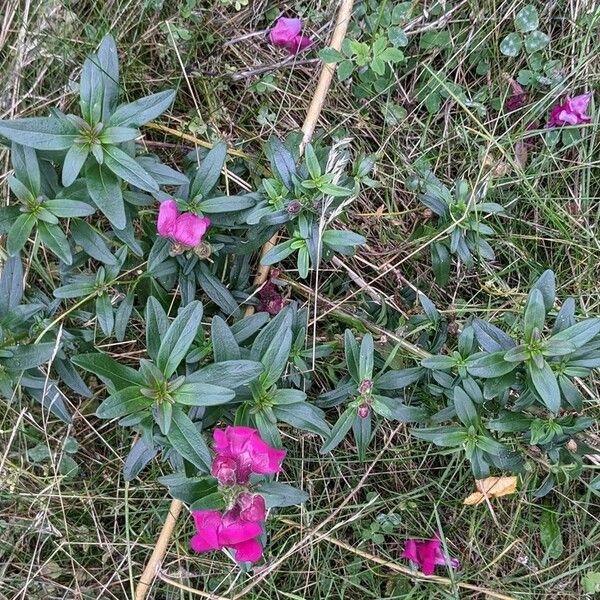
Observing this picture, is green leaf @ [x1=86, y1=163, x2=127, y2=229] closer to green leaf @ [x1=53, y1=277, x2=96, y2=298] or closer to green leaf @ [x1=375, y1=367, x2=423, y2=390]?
green leaf @ [x1=53, y1=277, x2=96, y2=298]

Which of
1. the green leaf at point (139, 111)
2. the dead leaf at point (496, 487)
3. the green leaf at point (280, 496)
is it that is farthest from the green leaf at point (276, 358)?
the dead leaf at point (496, 487)

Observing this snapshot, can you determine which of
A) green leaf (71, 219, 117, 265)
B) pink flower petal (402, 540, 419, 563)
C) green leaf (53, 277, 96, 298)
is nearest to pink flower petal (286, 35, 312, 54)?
green leaf (71, 219, 117, 265)

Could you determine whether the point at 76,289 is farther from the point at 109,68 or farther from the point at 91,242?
the point at 109,68

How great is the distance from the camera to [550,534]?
113 inches

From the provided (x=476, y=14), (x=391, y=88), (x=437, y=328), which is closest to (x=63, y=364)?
(x=437, y=328)

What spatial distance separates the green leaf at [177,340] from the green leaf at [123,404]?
9 centimetres

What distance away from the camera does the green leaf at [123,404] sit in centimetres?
192

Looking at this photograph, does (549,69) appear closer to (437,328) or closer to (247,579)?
(437,328)

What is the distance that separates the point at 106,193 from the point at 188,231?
26 cm

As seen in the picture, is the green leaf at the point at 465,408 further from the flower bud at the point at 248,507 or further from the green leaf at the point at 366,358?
the flower bud at the point at 248,507

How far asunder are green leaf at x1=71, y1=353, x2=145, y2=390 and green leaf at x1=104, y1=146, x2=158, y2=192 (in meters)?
0.50

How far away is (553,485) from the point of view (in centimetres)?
283

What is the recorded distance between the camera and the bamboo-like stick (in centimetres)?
259

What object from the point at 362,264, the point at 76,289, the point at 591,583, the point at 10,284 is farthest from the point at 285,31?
the point at 591,583
